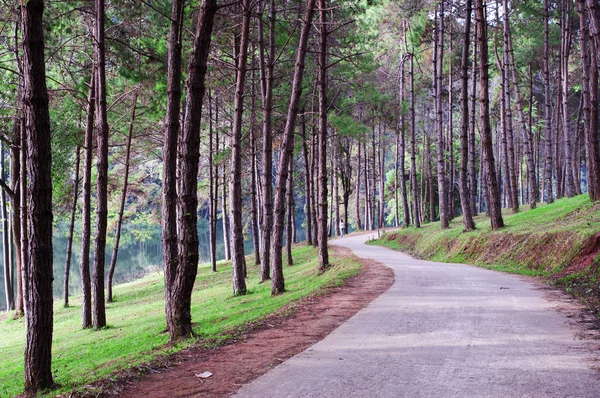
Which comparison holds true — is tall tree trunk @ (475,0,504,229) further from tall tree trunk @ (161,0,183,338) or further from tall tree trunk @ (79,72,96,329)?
tall tree trunk @ (79,72,96,329)

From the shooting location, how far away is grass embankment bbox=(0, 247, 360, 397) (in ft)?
24.2

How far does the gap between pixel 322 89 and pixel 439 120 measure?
384 inches

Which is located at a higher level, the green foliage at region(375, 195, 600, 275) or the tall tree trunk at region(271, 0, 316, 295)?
the tall tree trunk at region(271, 0, 316, 295)

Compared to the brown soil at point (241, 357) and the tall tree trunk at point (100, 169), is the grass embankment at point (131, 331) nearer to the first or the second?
the brown soil at point (241, 357)

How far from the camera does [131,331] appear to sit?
42.1 feet

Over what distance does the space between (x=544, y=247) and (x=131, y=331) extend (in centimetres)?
1069

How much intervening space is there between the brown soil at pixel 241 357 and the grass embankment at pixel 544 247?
3953mm

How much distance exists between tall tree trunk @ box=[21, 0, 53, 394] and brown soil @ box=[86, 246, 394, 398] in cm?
119

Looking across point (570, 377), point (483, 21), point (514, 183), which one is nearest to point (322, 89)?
point (483, 21)

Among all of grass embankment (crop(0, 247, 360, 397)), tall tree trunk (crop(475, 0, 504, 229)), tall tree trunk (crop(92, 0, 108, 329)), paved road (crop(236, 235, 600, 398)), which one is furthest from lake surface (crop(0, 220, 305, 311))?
paved road (crop(236, 235, 600, 398))

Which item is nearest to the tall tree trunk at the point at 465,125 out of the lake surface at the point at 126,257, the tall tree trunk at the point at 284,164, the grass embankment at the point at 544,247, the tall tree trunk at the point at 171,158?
the grass embankment at the point at 544,247

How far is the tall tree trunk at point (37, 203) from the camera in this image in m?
5.86

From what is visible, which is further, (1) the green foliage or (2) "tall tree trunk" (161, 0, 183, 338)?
(1) the green foliage

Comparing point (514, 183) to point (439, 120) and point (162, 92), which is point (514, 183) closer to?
point (439, 120)
